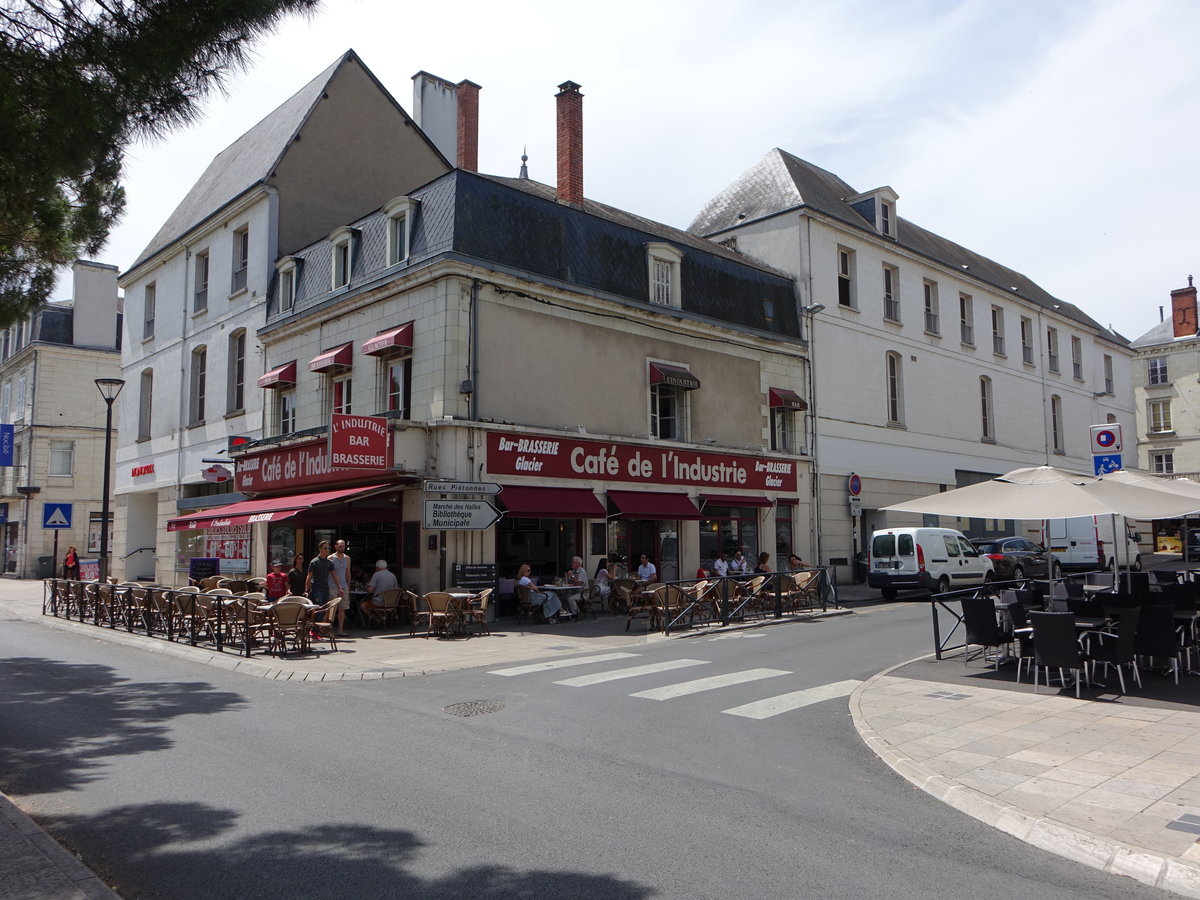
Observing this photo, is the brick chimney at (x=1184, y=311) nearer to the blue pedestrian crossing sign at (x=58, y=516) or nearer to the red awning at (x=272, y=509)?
the red awning at (x=272, y=509)

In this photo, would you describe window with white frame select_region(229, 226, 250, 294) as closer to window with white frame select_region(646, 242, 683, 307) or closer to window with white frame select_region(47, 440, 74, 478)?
window with white frame select_region(646, 242, 683, 307)

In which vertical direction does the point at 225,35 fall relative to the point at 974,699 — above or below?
above

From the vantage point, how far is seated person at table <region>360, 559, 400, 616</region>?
52.9ft

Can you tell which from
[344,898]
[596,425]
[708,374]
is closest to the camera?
[344,898]

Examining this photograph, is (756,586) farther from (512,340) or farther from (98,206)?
(98,206)

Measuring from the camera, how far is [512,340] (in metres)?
18.5

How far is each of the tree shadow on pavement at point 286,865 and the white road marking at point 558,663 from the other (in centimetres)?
601

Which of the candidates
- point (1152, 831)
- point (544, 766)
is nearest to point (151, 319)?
point (544, 766)

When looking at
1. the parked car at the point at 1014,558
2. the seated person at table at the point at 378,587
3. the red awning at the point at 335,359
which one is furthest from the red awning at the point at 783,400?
the seated person at table at the point at 378,587

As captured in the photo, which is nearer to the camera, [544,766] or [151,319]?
[544,766]

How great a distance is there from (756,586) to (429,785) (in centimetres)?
1144

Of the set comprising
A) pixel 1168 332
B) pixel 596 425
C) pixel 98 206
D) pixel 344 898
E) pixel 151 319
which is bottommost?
pixel 344 898

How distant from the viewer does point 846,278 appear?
27562 millimetres

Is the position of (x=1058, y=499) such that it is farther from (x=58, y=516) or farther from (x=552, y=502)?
(x=58, y=516)
